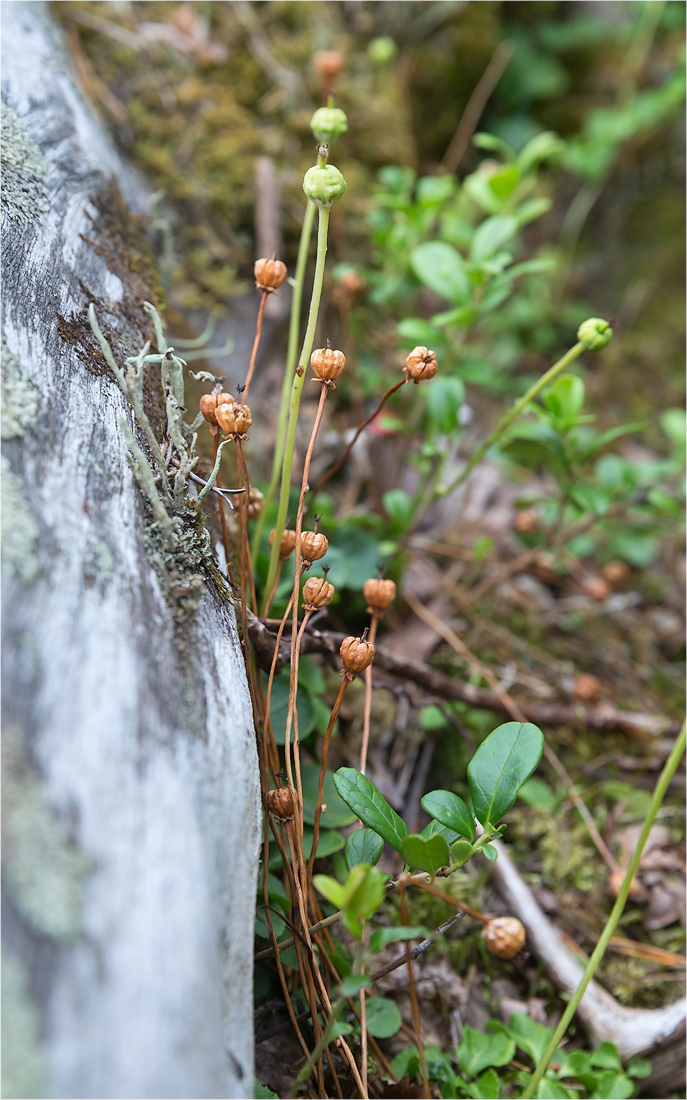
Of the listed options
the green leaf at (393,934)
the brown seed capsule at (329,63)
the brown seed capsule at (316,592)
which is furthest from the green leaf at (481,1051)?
the brown seed capsule at (329,63)

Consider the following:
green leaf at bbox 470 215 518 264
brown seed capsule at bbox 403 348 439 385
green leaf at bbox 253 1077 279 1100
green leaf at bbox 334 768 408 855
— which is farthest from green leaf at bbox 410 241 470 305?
green leaf at bbox 253 1077 279 1100

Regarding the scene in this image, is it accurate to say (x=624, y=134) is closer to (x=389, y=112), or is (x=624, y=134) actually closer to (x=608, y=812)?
(x=389, y=112)

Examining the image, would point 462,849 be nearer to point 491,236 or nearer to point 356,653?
point 356,653

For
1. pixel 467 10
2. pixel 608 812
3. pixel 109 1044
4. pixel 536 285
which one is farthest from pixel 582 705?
pixel 467 10

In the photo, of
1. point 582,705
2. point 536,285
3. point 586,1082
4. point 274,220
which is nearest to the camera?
point 586,1082

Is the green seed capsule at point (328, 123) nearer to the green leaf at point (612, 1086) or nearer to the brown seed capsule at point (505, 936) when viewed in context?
the brown seed capsule at point (505, 936)

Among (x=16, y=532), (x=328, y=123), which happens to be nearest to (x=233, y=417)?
(x=16, y=532)

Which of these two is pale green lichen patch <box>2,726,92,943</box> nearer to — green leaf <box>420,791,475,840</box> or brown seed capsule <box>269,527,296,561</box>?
green leaf <box>420,791,475,840</box>
